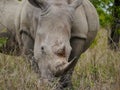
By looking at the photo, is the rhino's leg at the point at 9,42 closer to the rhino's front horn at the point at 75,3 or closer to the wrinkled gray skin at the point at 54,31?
the wrinkled gray skin at the point at 54,31

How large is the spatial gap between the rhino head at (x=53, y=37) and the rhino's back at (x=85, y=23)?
27cm

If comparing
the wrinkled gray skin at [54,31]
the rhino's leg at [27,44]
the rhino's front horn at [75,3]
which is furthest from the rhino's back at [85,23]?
the rhino's leg at [27,44]

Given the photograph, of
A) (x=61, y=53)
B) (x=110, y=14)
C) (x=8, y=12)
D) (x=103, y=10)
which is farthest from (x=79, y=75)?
(x=110, y=14)

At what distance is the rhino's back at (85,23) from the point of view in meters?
7.11

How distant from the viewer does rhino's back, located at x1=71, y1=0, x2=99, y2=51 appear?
711 centimetres

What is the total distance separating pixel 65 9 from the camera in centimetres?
670

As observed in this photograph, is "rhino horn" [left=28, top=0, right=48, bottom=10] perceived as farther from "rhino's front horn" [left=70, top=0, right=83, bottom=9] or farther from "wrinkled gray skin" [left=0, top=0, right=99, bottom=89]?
"rhino's front horn" [left=70, top=0, right=83, bottom=9]

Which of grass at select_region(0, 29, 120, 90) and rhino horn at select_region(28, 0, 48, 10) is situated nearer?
grass at select_region(0, 29, 120, 90)

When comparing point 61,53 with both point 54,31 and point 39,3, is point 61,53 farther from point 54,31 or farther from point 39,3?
point 39,3

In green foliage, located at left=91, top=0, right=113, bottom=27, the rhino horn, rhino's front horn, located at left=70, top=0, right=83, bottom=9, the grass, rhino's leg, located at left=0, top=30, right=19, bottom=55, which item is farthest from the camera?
green foliage, located at left=91, top=0, right=113, bottom=27

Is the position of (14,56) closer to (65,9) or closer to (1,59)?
(1,59)

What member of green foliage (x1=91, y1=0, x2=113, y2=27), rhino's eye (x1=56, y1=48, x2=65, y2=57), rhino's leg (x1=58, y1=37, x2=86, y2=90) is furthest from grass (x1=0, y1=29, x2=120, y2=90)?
green foliage (x1=91, y1=0, x2=113, y2=27)

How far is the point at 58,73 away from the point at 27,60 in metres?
0.78

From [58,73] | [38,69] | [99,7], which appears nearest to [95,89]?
[58,73]
